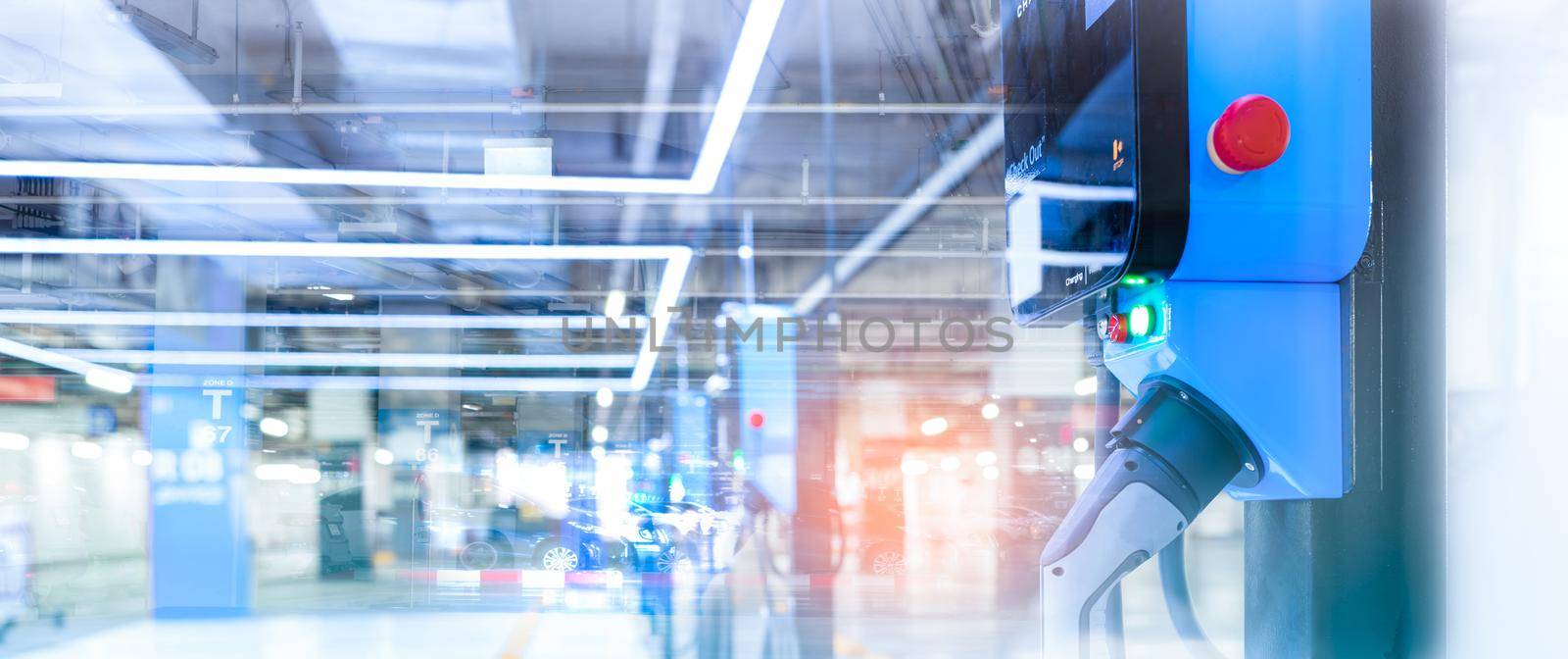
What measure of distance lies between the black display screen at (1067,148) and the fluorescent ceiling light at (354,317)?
6.39m

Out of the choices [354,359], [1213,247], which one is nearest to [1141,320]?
[1213,247]

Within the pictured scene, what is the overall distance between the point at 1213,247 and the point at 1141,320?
0.34ft

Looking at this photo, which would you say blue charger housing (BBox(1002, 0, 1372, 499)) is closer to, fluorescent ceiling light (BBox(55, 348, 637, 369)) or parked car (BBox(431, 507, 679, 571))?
fluorescent ceiling light (BBox(55, 348, 637, 369))

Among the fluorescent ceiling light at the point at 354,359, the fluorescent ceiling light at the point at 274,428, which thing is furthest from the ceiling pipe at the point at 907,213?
the fluorescent ceiling light at the point at 274,428

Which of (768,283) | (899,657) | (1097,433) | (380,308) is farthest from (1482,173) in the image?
(380,308)

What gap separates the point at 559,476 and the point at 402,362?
6.86ft

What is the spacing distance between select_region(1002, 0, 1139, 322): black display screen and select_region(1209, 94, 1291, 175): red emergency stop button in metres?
0.07

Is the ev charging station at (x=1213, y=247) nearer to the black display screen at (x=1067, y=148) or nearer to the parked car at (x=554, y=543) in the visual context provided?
the black display screen at (x=1067, y=148)

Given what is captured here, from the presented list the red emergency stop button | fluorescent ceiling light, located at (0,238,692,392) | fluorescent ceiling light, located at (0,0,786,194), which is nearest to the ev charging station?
the red emergency stop button

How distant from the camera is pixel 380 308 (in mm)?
12406

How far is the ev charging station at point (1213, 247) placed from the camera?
2.98 feet

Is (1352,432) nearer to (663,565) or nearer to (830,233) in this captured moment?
(830,233)

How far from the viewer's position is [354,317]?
38.9 ft

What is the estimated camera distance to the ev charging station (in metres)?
0.91
